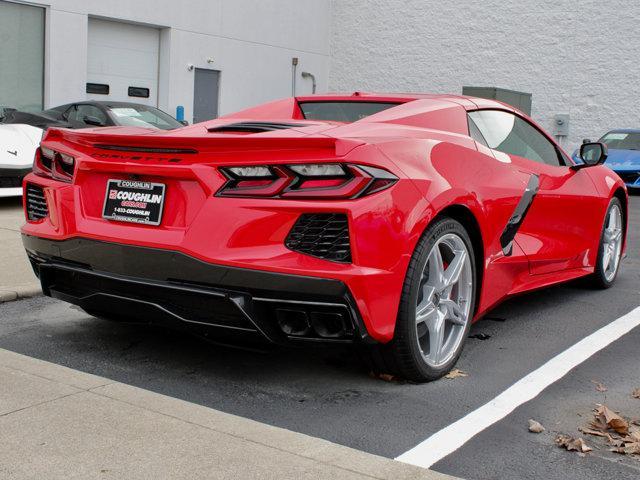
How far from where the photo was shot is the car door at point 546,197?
16.4 ft

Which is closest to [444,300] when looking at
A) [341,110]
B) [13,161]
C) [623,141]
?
[341,110]

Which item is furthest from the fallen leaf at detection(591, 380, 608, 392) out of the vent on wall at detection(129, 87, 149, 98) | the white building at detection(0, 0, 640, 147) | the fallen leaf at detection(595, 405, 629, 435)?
the vent on wall at detection(129, 87, 149, 98)

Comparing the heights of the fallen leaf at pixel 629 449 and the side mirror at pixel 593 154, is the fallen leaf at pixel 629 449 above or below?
below

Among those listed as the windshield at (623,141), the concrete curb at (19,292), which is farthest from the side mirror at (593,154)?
the windshield at (623,141)

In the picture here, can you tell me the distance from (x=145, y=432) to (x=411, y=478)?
98 cm

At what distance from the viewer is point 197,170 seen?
3.70 meters

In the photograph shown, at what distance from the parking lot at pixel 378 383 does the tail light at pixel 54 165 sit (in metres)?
0.87

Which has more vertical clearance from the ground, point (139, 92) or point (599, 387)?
point (139, 92)

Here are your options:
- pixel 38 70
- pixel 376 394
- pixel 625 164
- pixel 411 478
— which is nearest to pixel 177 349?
pixel 376 394

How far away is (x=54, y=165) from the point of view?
425cm

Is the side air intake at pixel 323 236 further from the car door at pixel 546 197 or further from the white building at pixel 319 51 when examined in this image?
the white building at pixel 319 51

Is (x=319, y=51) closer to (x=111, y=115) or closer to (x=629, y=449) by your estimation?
(x=111, y=115)

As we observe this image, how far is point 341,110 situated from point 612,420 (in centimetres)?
219

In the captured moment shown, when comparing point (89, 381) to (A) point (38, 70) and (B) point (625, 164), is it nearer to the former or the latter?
(B) point (625, 164)
